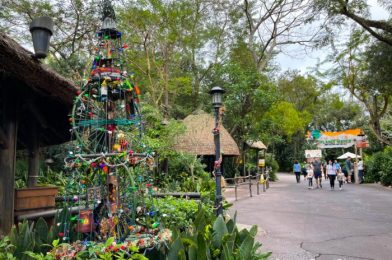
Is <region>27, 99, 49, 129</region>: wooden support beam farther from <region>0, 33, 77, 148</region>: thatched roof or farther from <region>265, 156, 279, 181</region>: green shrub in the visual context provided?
<region>265, 156, 279, 181</region>: green shrub

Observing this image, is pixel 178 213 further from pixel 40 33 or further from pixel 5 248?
pixel 40 33

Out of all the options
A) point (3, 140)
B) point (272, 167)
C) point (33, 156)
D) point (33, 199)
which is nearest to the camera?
point (3, 140)

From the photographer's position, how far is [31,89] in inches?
213

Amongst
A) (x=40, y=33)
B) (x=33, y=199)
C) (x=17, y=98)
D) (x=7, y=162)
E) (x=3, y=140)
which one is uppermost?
(x=40, y=33)

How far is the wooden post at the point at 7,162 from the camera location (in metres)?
4.98

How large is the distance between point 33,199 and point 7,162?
1.03m

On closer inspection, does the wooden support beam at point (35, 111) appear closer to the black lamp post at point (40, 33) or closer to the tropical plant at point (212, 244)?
the black lamp post at point (40, 33)

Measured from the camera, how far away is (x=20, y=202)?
5.60m

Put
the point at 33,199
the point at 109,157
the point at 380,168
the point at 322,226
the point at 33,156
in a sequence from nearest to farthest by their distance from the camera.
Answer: the point at 109,157
the point at 33,199
the point at 33,156
the point at 322,226
the point at 380,168

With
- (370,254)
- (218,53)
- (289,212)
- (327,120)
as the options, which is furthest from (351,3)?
(327,120)

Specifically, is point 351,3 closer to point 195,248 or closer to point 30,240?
point 195,248

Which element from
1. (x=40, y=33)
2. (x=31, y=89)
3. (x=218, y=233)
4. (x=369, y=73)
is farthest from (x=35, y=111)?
(x=369, y=73)

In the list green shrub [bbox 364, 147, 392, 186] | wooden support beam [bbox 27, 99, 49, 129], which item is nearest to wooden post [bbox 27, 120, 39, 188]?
wooden support beam [bbox 27, 99, 49, 129]

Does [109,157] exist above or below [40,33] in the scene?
below
